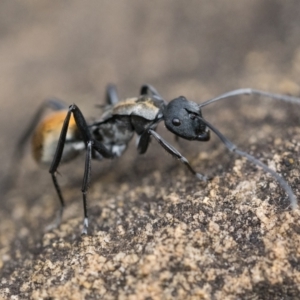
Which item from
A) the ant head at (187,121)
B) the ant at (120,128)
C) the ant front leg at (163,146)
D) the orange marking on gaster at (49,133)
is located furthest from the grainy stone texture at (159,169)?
the orange marking on gaster at (49,133)

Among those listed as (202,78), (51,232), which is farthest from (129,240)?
(202,78)

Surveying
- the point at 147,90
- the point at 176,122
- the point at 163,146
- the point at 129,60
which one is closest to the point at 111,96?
the point at 147,90

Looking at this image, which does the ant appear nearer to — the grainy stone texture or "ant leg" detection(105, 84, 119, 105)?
"ant leg" detection(105, 84, 119, 105)

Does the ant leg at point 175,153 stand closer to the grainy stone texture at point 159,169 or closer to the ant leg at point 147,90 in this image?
the grainy stone texture at point 159,169

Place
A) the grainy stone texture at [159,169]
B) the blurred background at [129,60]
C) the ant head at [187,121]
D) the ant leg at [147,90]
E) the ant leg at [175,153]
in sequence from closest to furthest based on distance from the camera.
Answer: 1. the grainy stone texture at [159,169]
2. the ant leg at [175,153]
3. the ant head at [187,121]
4. the ant leg at [147,90]
5. the blurred background at [129,60]

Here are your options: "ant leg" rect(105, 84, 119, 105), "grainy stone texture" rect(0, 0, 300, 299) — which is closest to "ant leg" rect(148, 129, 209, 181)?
"grainy stone texture" rect(0, 0, 300, 299)
